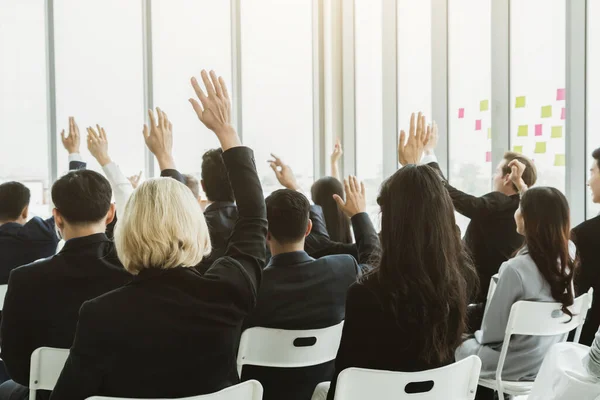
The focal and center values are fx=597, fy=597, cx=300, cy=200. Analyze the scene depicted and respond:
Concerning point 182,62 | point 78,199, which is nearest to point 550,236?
point 78,199

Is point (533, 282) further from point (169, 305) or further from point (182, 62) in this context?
point (182, 62)

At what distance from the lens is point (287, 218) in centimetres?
237

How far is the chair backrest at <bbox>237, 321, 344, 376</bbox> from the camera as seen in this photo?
6.96ft

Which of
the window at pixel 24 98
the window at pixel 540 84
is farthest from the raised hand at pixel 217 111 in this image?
the window at pixel 24 98

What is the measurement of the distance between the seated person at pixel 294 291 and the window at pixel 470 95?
2935 mm

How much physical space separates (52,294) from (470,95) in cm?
402

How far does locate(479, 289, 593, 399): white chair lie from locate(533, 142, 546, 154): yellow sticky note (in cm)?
179

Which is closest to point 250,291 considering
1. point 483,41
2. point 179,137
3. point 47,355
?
point 47,355

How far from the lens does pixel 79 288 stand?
1992 millimetres

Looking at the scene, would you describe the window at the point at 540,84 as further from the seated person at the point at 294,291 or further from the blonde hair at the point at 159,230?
the blonde hair at the point at 159,230

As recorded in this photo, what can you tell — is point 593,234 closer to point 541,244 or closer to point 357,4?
point 541,244

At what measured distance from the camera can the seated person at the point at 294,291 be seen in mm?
2223

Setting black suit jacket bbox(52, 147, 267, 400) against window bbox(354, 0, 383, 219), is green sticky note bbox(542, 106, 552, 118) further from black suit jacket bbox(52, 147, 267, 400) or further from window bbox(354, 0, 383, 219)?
black suit jacket bbox(52, 147, 267, 400)

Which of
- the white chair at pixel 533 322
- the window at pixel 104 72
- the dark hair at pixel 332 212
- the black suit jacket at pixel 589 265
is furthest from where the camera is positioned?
the window at pixel 104 72
